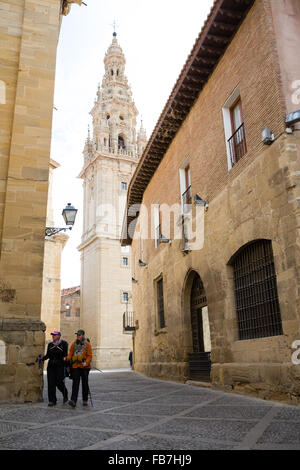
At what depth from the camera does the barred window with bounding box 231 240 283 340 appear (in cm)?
743

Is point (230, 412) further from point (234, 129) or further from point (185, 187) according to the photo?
point (185, 187)

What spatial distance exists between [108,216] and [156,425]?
34235 millimetres

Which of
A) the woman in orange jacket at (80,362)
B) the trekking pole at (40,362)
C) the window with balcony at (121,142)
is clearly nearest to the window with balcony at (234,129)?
the woman in orange jacket at (80,362)

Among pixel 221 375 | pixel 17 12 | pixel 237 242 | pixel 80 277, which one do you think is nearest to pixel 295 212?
pixel 237 242

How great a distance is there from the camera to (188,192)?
12.3 meters

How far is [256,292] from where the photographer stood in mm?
7973

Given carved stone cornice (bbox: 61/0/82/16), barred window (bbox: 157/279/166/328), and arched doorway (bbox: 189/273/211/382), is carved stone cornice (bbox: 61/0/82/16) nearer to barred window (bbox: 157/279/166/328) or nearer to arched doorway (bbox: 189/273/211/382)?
arched doorway (bbox: 189/273/211/382)

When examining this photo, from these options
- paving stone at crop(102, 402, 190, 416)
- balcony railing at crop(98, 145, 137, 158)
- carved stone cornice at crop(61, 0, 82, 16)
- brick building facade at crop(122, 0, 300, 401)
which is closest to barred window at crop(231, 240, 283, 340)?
brick building facade at crop(122, 0, 300, 401)

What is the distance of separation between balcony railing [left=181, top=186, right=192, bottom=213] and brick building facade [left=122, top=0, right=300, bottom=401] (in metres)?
0.04

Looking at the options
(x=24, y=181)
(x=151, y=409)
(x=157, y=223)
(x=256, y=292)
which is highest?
(x=157, y=223)

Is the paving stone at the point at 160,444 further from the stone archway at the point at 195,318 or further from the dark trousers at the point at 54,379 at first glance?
the stone archway at the point at 195,318

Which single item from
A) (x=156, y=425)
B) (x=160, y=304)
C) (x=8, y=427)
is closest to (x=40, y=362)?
(x=8, y=427)

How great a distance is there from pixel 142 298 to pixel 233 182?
1045 cm

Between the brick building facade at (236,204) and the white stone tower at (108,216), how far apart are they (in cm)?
2155
